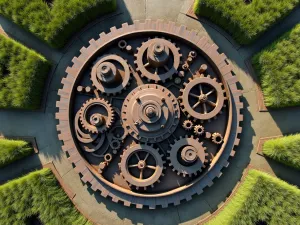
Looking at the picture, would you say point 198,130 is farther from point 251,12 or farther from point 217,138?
point 251,12

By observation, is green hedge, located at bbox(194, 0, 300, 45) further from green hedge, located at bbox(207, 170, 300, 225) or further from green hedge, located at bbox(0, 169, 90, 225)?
green hedge, located at bbox(0, 169, 90, 225)

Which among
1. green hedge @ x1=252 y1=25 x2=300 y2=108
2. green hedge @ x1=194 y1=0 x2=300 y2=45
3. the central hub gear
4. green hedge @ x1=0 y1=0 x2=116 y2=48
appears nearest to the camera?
the central hub gear

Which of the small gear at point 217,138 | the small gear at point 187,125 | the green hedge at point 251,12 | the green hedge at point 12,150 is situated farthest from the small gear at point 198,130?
the green hedge at point 12,150

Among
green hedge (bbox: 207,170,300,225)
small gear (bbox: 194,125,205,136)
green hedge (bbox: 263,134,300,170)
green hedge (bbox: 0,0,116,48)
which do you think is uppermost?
green hedge (bbox: 0,0,116,48)

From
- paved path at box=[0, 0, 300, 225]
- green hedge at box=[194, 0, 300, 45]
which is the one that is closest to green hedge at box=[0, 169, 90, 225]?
paved path at box=[0, 0, 300, 225]

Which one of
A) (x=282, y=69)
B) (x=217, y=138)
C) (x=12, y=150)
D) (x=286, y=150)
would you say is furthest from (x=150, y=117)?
(x=12, y=150)

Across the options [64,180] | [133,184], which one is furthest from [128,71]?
[64,180]
